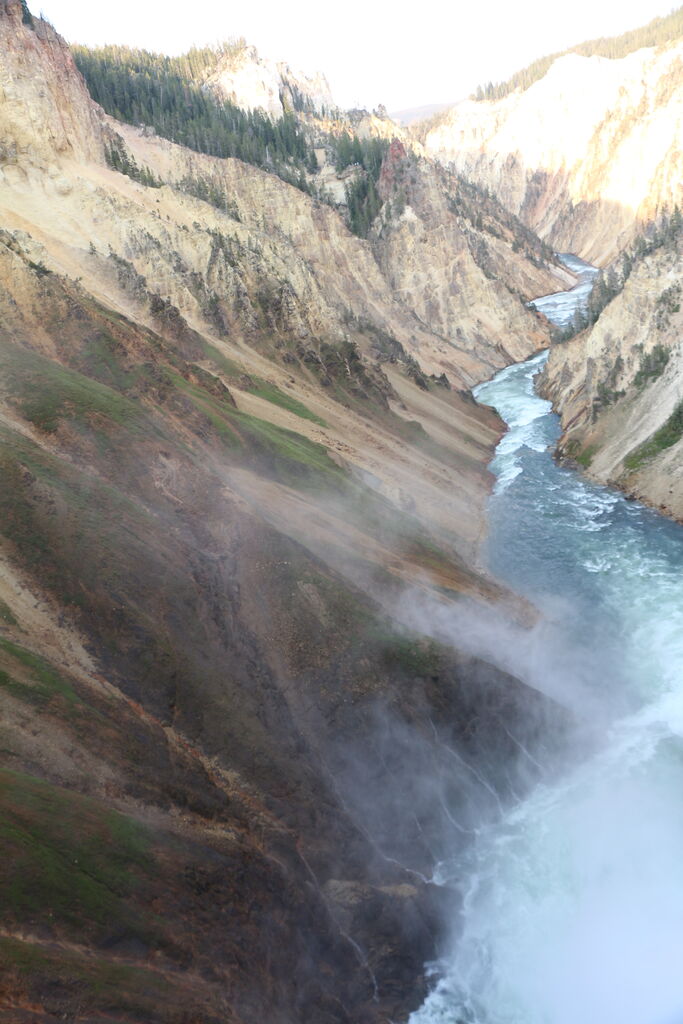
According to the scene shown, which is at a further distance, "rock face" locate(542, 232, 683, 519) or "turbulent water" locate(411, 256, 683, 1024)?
"rock face" locate(542, 232, 683, 519)

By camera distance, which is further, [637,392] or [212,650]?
[637,392]

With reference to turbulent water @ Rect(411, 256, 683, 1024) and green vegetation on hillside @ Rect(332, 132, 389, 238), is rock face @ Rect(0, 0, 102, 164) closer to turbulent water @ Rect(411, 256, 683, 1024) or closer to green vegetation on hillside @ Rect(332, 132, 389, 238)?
turbulent water @ Rect(411, 256, 683, 1024)

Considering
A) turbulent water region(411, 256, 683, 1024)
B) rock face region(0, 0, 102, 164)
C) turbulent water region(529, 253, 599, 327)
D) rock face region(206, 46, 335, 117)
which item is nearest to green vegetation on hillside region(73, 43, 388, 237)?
rock face region(206, 46, 335, 117)

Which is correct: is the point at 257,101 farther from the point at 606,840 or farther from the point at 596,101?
the point at 606,840

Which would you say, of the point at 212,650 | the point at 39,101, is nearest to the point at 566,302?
the point at 39,101

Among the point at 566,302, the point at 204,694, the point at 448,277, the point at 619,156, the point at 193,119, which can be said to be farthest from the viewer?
the point at 619,156

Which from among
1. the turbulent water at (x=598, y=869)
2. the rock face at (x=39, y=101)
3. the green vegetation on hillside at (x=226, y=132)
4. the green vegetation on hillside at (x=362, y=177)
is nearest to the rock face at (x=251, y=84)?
the green vegetation on hillside at (x=226, y=132)

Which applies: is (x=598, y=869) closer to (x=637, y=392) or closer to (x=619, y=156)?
(x=637, y=392)
